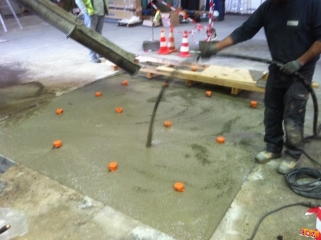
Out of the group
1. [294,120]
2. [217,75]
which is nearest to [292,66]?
[294,120]

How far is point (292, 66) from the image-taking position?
2.32 m

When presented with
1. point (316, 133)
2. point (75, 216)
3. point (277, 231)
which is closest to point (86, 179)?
point (75, 216)

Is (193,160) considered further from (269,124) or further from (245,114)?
(245,114)


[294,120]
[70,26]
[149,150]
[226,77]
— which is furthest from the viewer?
[226,77]

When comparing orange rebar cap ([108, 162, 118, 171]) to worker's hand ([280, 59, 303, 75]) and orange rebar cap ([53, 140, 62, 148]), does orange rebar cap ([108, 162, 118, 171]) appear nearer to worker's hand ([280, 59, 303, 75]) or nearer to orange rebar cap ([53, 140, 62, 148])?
orange rebar cap ([53, 140, 62, 148])

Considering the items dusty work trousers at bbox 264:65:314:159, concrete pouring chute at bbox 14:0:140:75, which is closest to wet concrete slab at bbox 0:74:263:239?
dusty work trousers at bbox 264:65:314:159

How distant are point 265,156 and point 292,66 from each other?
0.89 metres

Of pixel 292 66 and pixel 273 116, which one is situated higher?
pixel 292 66

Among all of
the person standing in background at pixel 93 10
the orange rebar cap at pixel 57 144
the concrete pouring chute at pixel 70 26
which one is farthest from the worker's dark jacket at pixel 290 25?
the person standing in background at pixel 93 10

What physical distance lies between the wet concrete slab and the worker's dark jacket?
1.04 m

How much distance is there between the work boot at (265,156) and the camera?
9.19 feet

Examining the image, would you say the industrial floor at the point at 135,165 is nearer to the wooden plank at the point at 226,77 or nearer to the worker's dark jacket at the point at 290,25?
the wooden plank at the point at 226,77

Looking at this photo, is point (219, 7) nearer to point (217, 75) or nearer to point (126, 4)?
point (126, 4)

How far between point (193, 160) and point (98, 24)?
3.81 m
